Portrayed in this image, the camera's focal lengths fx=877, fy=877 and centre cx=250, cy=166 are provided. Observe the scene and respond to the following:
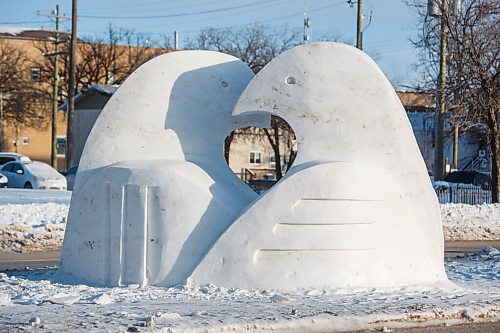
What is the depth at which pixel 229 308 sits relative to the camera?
1046cm

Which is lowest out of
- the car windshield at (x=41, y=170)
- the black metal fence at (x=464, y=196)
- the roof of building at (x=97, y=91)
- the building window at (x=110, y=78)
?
the black metal fence at (x=464, y=196)

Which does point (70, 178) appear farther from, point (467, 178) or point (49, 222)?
point (467, 178)

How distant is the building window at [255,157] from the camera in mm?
64312

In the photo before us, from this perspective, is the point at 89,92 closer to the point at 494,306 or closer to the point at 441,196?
the point at 441,196

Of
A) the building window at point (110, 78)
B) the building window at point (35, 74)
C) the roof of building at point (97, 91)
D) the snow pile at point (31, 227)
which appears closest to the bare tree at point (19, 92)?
the building window at point (35, 74)

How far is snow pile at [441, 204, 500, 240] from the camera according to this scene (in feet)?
85.4

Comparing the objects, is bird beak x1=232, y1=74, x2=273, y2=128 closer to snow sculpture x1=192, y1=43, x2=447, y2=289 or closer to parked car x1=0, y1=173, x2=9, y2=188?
snow sculpture x1=192, y1=43, x2=447, y2=289

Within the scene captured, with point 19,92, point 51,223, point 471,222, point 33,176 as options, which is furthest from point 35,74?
point 471,222

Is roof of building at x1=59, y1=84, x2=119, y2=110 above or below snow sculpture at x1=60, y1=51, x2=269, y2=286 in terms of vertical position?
above

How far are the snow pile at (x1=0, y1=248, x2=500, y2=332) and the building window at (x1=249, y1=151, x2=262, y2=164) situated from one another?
51013 mm

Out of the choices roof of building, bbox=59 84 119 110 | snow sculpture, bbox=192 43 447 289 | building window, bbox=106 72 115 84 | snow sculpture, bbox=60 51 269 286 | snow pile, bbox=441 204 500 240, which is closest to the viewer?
snow sculpture, bbox=192 43 447 289

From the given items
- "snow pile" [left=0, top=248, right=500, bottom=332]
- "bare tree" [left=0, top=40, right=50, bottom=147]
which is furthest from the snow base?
"bare tree" [left=0, top=40, right=50, bottom=147]

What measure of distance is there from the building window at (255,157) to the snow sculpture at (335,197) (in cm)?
5092

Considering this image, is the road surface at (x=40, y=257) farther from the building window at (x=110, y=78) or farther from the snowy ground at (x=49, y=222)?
the building window at (x=110, y=78)
